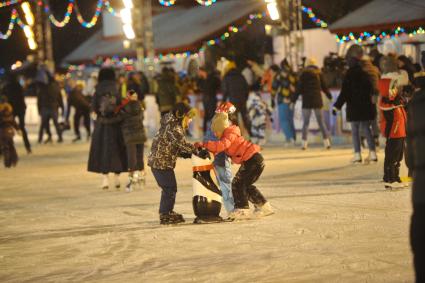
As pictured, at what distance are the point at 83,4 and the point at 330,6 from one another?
769 inches

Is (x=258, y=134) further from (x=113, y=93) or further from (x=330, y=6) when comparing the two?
(x=330, y=6)

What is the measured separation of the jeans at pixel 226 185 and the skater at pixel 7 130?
848 cm

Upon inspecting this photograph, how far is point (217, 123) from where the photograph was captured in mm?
10211

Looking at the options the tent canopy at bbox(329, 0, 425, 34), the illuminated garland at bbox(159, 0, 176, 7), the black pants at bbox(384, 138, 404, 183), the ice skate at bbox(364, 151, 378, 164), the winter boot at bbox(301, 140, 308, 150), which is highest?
the illuminated garland at bbox(159, 0, 176, 7)

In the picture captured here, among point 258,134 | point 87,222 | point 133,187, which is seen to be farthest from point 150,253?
point 258,134

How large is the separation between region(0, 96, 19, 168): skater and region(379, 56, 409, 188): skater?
25.3 ft

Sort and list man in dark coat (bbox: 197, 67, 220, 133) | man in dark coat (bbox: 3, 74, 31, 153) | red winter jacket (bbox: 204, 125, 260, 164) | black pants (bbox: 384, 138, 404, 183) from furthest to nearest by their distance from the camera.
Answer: man in dark coat (bbox: 197, 67, 220, 133) < man in dark coat (bbox: 3, 74, 31, 153) < black pants (bbox: 384, 138, 404, 183) < red winter jacket (bbox: 204, 125, 260, 164)

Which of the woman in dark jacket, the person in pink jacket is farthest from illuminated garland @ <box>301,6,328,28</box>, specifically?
the person in pink jacket

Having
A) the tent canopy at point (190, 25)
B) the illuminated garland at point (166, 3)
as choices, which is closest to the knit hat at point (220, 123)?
the tent canopy at point (190, 25)

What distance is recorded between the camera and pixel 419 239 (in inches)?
184

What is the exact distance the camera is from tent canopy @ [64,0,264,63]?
3269cm

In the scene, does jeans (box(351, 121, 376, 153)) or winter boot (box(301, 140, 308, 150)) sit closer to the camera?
jeans (box(351, 121, 376, 153))

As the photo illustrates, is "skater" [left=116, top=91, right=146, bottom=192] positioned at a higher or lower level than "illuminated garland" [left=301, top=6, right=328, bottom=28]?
lower

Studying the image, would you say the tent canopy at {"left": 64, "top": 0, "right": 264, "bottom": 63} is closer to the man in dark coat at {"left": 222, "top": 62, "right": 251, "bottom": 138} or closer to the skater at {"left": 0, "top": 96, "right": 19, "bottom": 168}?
the man in dark coat at {"left": 222, "top": 62, "right": 251, "bottom": 138}
